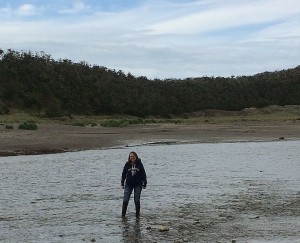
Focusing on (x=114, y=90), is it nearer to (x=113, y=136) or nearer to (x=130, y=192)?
(x=113, y=136)

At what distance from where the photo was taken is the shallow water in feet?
46.2

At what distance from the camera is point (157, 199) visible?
64.4 ft

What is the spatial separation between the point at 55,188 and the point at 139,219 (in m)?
7.01

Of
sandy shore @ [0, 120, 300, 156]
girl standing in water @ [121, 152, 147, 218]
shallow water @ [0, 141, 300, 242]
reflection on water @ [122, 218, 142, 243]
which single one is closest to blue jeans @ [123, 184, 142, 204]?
girl standing in water @ [121, 152, 147, 218]

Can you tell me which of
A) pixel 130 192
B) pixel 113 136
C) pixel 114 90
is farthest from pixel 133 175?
pixel 114 90

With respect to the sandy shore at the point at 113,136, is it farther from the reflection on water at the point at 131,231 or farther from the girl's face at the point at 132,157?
the reflection on water at the point at 131,231

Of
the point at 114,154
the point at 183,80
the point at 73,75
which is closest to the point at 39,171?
the point at 114,154

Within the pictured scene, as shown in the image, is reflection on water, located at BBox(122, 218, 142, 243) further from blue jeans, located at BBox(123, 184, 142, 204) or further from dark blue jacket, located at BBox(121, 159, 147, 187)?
→ dark blue jacket, located at BBox(121, 159, 147, 187)

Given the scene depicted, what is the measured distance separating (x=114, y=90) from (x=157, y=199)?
72243 millimetres

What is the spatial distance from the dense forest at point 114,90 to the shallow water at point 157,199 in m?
37.3

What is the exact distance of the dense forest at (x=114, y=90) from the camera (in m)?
78.1

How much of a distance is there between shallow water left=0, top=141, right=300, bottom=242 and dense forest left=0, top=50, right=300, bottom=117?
37305 mm

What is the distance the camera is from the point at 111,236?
45.2 feet

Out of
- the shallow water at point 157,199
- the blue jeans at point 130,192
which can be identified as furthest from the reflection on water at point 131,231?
the blue jeans at point 130,192
